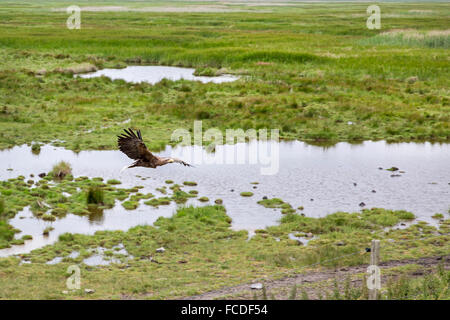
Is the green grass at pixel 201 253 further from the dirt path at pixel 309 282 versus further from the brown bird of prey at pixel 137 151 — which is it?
the brown bird of prey at pixel 137 151

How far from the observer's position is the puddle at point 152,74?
2071 inches

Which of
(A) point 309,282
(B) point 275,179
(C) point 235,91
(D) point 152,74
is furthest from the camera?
(D) point 152,74

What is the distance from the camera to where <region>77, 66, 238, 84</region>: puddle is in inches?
2071

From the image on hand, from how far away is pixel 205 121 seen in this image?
3669cm

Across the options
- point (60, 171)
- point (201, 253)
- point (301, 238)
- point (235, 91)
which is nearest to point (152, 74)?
point (235, 91)

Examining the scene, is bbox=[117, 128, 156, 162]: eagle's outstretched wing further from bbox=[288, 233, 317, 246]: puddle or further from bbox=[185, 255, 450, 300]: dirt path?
bbox=[288, 233, 317, 246]: puddle

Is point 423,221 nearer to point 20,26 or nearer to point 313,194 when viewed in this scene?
point 313,194

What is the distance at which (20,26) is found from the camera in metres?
94.9

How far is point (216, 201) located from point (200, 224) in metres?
2.43

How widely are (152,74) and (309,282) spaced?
43.8m

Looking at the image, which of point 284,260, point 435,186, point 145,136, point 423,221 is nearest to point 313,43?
point 145,136

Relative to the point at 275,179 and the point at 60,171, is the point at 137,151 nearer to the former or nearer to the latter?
the point at 60,171

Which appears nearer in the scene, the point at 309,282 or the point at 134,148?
the point at 309,282

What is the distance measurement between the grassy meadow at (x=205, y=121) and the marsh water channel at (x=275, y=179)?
66 centimetres
